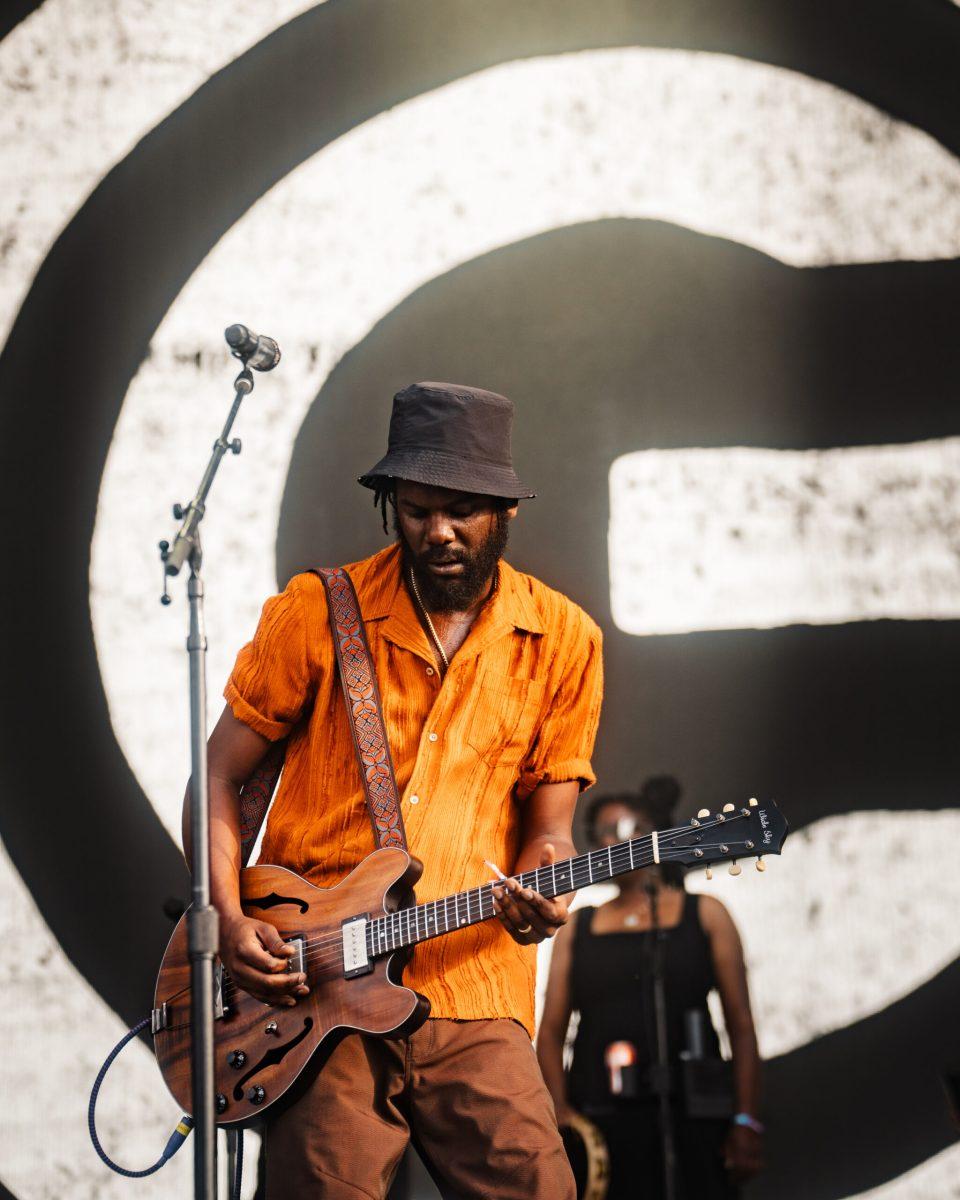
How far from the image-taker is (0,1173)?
3.67 meters

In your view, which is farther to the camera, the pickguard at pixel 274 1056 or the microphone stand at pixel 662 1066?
the microphone stand at pixel 662 1066

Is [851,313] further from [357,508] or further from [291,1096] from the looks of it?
[291,1096]

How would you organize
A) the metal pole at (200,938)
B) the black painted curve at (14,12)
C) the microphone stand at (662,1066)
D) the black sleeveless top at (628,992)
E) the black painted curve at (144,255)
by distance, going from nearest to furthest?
the metal pole at (200,938), the microphone stand at (662,1066), the black sleeveless top at (628,992), the black painted curve at (144,255), the black painted curve at (14,12)

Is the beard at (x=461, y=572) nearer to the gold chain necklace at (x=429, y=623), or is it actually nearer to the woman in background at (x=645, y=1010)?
the gold chain necklace at (x=429, y=623)

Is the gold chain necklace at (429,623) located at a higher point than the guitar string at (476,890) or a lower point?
higher

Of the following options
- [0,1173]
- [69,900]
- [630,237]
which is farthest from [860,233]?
[0,1173]

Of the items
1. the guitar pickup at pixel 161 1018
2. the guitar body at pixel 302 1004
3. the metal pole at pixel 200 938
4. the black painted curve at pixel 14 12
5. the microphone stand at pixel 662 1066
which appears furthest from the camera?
the black painted curve at pixel 14 12

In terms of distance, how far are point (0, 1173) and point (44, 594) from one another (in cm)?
151

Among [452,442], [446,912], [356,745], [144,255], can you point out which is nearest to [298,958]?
[446,912]

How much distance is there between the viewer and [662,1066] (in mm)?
3602

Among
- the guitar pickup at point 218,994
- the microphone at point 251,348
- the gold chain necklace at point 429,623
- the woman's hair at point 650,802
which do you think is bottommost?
the guitar pickup at point 218,994

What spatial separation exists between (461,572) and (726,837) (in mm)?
758

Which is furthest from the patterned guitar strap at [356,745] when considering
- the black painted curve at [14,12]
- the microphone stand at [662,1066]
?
the black painted curve at [14,12]

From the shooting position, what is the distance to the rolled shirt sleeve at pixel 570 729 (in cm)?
295
